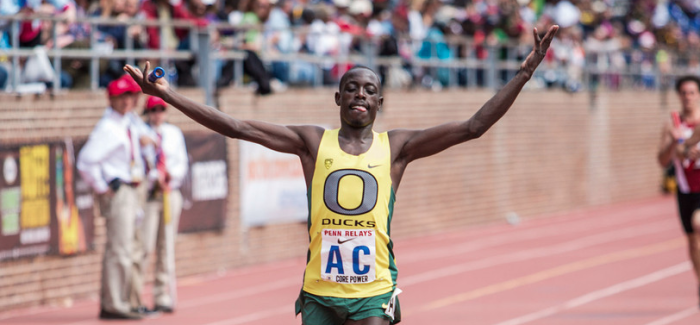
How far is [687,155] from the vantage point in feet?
35.0

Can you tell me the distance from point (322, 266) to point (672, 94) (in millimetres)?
Answer: 26251

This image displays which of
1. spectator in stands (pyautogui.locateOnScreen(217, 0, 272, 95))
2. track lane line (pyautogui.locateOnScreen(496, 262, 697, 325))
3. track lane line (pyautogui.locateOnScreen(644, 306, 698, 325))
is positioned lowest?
track lane line (pyautogui.locateOnScreen(644, 306, 698, 325))

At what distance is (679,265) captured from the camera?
15359mm

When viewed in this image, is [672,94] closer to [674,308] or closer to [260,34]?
[260,34]

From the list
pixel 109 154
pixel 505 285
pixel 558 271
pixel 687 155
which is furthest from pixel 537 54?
pixel 558 271

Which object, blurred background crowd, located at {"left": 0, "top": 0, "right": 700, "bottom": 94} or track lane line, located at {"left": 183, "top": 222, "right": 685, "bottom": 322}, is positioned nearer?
blurred background crowd, located at {"left": 0, "top": 0, "right": 700, "bottom": 94}

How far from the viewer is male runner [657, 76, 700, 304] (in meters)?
10.7

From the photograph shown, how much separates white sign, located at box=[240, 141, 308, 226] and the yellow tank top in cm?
947

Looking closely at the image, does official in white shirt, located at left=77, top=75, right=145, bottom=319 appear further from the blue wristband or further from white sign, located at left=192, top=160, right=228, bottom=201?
the blue wristband

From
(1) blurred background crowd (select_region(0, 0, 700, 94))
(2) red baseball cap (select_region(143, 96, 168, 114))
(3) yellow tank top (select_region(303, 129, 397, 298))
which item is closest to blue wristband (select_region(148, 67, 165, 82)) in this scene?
(3) yellow tank top (select_region(303, 129, 397, 298))

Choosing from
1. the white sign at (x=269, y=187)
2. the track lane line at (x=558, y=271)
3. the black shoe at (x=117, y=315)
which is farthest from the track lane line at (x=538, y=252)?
the black shoe at (x=117, y=315)

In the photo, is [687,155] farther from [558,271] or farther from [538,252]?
[538,252]

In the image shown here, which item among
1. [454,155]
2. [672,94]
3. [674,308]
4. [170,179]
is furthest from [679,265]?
[672,94]

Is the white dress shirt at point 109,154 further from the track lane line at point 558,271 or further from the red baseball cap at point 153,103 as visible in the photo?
the track lane line at point 558,271
